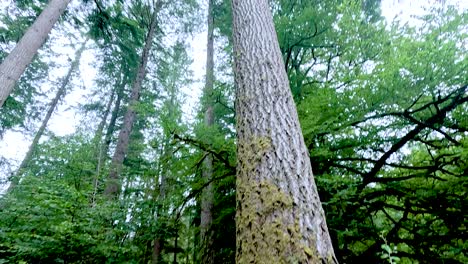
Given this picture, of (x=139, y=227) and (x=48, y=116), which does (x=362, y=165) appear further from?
(x=48, y=116)

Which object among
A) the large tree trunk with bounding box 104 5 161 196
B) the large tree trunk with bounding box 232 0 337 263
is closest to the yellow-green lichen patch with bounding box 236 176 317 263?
the large tree trunk with bounding box 232 0 337 263

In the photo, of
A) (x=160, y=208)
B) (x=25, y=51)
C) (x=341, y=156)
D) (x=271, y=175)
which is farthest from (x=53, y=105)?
(x=271, y=175)

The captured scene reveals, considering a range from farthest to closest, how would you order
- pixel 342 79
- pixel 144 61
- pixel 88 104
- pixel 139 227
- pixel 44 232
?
1. pixel 88 104
2. pixel 144 61
3. pixel 139 227
4. pixel 44 232
5. pixel 342 79

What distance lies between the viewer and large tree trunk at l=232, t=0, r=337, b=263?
4.56 ft

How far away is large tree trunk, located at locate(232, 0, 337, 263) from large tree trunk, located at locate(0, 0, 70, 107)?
16.7ft

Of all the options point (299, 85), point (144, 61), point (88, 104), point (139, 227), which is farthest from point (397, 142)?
point (88, 104)

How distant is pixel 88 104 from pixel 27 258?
448 inches

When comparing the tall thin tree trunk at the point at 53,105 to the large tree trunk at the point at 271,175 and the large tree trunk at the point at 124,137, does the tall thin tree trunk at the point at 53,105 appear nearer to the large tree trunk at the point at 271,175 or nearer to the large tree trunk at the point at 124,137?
the large tree trunk at the point at 124,137

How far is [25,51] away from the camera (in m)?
5.49

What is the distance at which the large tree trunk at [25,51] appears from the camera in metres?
5.13

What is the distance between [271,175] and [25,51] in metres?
6.34

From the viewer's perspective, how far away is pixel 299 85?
5.52 metres

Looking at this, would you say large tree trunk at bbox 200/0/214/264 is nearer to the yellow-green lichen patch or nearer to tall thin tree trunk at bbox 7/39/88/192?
the yellow-green lichen patch

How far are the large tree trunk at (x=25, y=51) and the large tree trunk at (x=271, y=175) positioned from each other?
5.09 m
